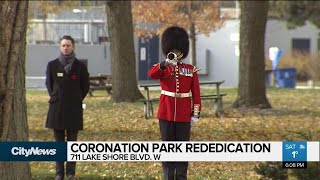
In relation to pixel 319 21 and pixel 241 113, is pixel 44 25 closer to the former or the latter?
pixel 319 21

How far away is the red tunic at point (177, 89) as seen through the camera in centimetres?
820

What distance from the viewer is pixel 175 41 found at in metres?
8.45

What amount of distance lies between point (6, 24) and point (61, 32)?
3498 centimetres

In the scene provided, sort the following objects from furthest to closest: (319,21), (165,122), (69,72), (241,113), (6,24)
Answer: (319,21)
(241,113)
(69,72)
(165,122)
(6,24)

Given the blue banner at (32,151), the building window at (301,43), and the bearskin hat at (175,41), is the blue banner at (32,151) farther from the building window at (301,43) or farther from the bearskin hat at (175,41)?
the building window at (301,43)

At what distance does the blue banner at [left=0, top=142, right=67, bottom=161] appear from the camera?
8117 mm

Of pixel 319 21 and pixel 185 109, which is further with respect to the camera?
pixel 319 21

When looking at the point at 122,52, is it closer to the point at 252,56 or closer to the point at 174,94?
the point at 252,56

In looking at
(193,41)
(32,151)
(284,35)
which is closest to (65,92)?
(32,151)

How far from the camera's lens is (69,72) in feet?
31.6

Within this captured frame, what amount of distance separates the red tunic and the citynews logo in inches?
56.2

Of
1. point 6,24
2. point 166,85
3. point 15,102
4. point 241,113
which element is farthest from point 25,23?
point 241,113

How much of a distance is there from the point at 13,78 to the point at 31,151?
0.97 m

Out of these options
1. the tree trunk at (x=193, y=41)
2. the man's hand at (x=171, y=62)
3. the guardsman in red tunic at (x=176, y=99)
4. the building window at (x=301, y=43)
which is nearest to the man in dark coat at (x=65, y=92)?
the guardsman in red tunic at (x=176, y=99)
